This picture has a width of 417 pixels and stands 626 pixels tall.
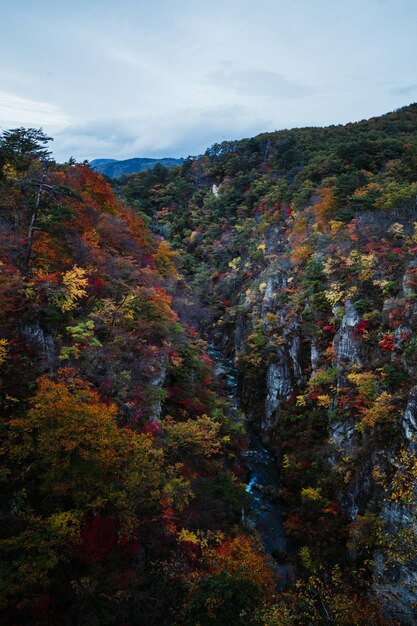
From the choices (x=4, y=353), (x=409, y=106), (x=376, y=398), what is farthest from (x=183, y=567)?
(x=409, y=106)

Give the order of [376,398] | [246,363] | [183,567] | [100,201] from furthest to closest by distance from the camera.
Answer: [246,363] < [100,201] < [376,398] < [183,567]

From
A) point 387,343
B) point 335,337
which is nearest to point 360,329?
point 387,343

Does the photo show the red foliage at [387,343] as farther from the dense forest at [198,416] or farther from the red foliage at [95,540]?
the red foliage at [95,540]

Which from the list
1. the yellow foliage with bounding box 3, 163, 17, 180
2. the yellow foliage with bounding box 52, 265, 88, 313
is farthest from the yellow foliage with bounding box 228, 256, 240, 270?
the yellow foliage with bounding box 52, 265, 88, 313

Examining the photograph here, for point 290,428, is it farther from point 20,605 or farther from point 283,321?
point 20,605

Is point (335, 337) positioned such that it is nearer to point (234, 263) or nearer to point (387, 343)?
point (387, 343)

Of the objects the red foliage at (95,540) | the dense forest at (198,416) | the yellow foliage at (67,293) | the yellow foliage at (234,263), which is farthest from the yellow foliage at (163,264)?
the red foliage at (95,540)

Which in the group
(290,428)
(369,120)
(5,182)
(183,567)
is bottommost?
(290,428)
